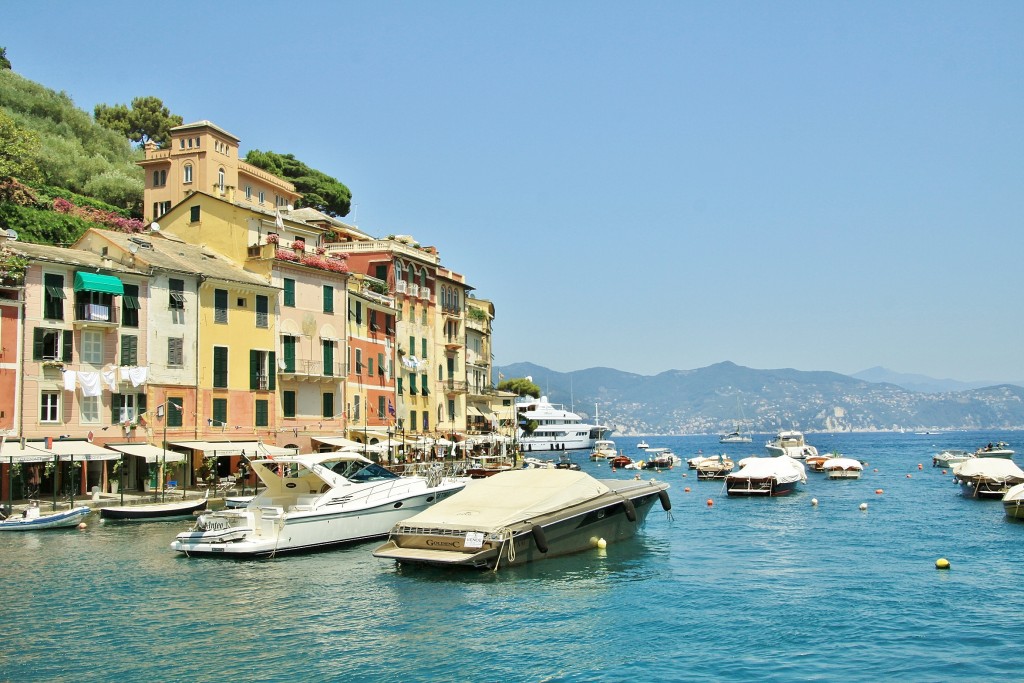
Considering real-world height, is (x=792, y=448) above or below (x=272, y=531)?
below

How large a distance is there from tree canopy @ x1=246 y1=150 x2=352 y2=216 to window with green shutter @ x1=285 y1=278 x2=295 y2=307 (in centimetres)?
3868

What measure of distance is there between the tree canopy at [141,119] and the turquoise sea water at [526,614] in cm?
7669

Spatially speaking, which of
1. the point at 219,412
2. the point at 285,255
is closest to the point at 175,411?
the point at 219,412

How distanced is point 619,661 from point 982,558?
1819 cm

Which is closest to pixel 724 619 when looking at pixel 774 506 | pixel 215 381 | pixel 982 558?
pixel 982 558

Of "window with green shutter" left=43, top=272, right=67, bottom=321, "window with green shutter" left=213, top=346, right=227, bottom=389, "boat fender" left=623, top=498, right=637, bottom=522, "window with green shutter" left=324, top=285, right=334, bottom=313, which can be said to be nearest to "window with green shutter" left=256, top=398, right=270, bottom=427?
"window with green shutter" left=213, top=346, right=227, bottom=389

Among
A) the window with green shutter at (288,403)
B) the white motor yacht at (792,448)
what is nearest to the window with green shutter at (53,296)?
the window with green shutter at (288,403)

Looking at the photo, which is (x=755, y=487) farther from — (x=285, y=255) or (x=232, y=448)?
(x=285, y=255)

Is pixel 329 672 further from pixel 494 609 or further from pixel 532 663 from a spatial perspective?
pixel 494 609

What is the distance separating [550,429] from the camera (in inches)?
6161

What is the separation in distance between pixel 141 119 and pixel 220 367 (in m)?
62.8

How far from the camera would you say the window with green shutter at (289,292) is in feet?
181

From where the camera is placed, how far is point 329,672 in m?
16.8

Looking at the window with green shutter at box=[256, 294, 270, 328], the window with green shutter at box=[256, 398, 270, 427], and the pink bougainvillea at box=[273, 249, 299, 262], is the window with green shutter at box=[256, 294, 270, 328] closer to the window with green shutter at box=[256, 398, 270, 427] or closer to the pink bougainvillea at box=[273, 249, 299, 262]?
the pink bougainvillea at box=[273, 249, 299, 262]
